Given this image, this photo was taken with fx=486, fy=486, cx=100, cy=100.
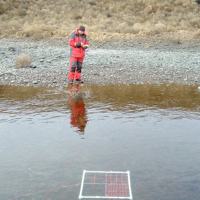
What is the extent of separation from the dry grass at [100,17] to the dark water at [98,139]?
46.8 ft

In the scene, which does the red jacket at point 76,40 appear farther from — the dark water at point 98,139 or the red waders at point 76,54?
the dark water at point 98,139

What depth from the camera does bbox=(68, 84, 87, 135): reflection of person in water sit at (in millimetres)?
10930

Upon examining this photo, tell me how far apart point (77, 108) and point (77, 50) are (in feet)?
10.2

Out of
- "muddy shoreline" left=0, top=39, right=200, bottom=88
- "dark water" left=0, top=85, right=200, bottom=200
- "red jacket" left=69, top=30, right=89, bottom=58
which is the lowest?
"dark water" left=0, top=85, right=200, bottom=200

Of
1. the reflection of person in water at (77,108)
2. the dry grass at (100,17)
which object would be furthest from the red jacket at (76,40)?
the dry grass at (100,17)

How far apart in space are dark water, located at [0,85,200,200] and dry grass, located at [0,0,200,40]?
1425 centimetres

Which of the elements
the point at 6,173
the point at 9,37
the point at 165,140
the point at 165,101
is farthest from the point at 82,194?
the point at 9,37

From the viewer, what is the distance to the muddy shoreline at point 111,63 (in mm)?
16156

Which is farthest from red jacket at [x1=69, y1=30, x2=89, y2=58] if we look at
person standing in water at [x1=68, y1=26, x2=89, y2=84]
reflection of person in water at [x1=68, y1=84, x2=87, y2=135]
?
reflection of person in water at [x1=68, y1=84, x2=87, y2=135]

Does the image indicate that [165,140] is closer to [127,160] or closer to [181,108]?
[127,160]

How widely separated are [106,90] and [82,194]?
785cm

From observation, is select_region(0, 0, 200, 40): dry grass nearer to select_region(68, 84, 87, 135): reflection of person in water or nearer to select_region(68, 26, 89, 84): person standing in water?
select_region(68, 26, 89, 84): person standing in water

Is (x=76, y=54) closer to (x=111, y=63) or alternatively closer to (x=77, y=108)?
(x=77, y=108)

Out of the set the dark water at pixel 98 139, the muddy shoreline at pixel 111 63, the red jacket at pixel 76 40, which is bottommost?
the dark water at pixel 98 139
